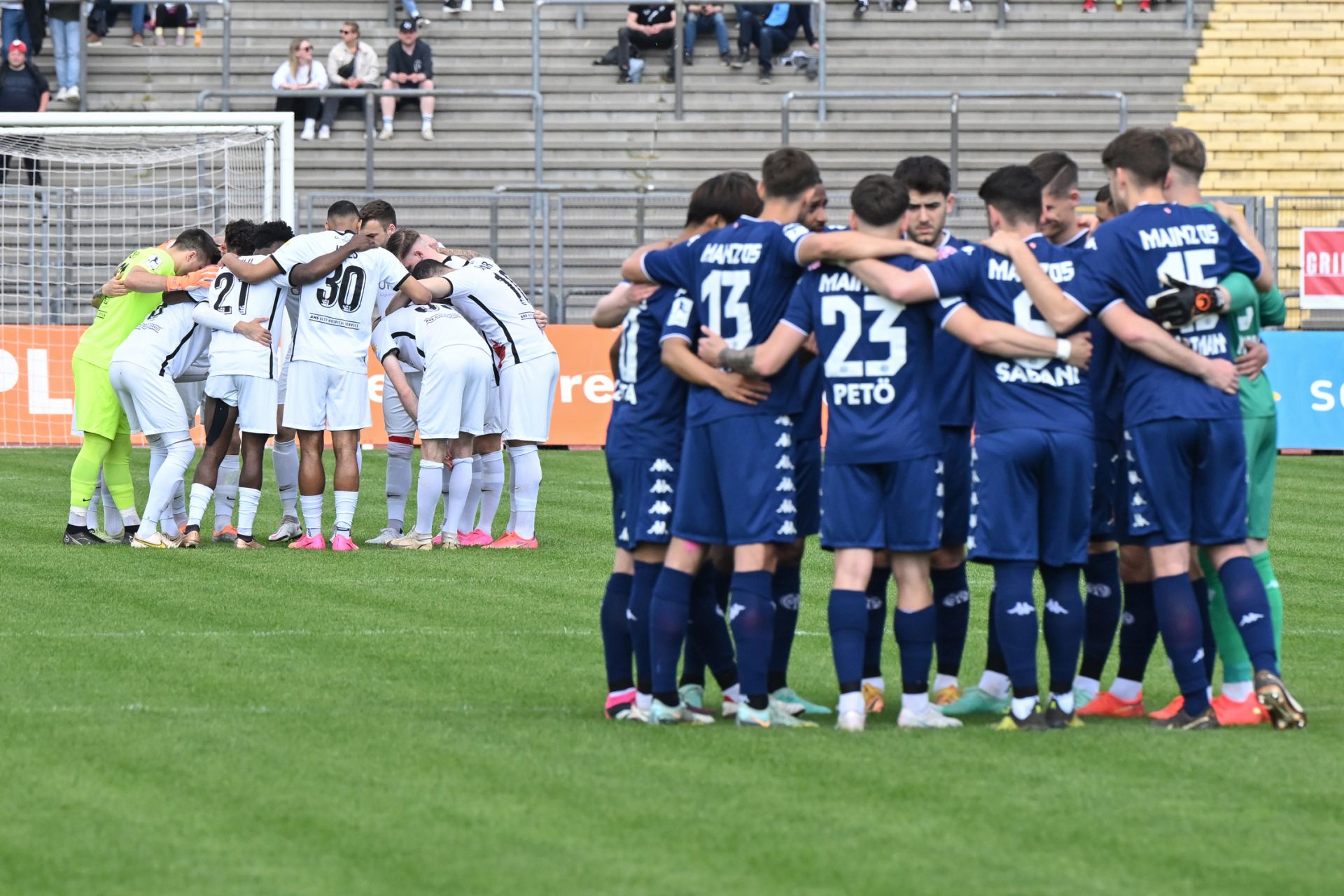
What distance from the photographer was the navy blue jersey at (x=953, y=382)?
26.2 feet

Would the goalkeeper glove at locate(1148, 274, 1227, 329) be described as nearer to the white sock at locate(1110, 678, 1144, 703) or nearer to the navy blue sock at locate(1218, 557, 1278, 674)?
the navy blue sock at locate(1218, 557, 1278, 674)

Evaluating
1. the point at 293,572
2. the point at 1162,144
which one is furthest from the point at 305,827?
the point at 293,572

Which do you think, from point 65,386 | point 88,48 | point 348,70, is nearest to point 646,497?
point 65,386

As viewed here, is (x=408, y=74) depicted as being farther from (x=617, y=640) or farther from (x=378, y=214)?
(x=617, y=640)

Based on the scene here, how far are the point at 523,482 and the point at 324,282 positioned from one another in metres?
1.94

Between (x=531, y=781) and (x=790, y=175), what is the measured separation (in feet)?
8.49

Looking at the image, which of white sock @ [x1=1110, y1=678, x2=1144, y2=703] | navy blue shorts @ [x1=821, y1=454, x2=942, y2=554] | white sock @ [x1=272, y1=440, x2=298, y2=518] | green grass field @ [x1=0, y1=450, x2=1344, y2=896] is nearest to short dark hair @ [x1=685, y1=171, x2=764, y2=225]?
navy blue shorts @ [x1=821, y1=454, x2=942, y2=554]

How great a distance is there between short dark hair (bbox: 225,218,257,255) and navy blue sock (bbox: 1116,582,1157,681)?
7.53 m

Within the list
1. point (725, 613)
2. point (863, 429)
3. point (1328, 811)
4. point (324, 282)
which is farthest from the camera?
point (324, 282)

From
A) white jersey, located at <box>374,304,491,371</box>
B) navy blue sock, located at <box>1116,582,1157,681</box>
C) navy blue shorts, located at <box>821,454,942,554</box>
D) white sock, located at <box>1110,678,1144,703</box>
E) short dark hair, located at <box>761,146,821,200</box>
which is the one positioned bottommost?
white sock, located at <box>1110,678,1144,703</box>

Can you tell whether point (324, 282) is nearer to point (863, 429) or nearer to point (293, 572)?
point (293, 572)

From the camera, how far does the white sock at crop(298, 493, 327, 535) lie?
1351 cm

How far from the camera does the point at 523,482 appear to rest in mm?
13812

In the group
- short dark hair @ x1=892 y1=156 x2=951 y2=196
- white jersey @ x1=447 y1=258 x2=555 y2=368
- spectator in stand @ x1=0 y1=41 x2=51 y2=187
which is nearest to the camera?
short dark hair @ x1=892 y1=156 x2=951 y2=196
